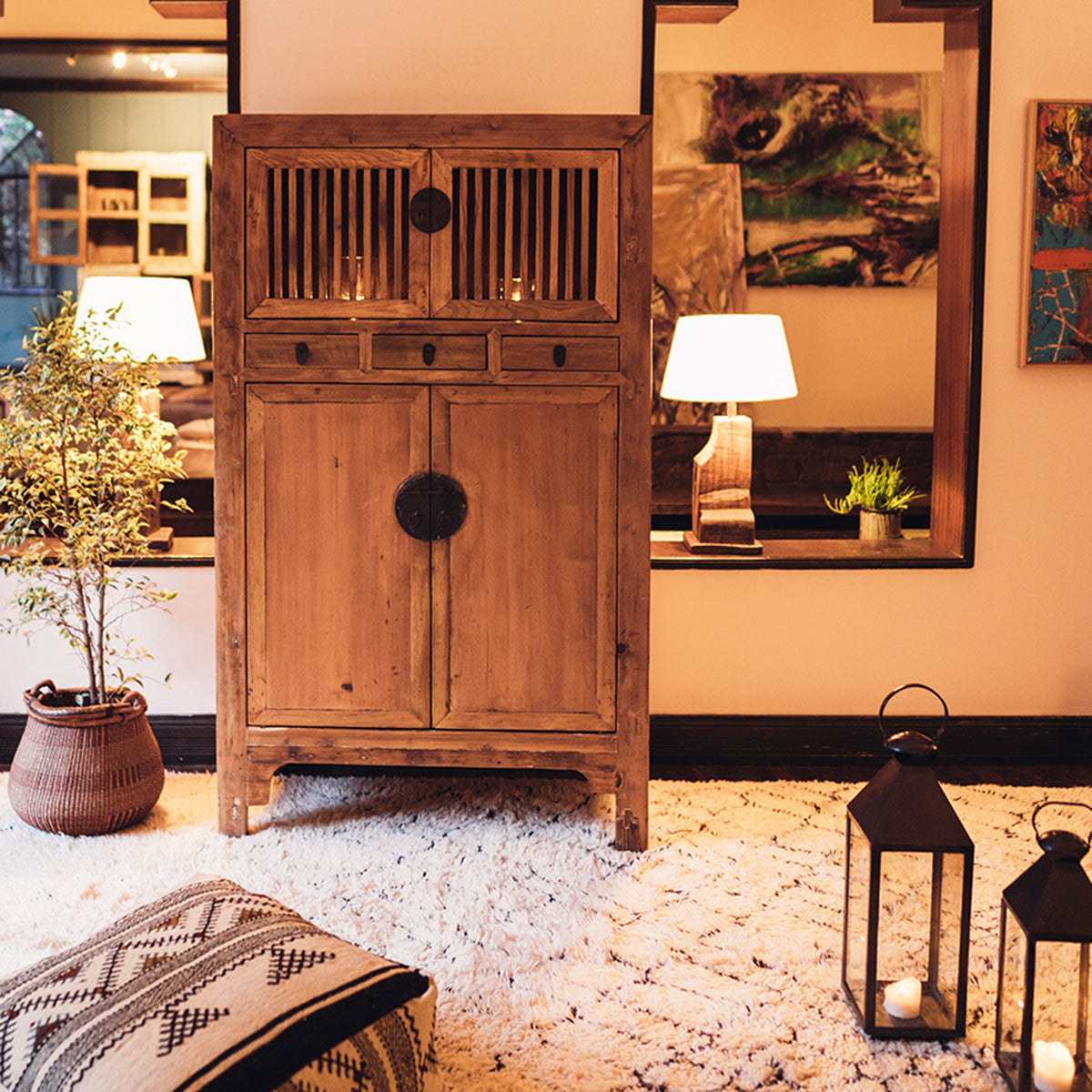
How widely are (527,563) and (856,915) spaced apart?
1.14m

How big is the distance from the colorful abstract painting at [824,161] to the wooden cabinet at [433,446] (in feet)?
9.86

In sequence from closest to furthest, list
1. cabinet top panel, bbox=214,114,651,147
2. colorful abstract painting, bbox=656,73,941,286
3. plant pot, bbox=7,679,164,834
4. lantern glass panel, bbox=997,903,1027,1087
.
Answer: lantern glass panel, bbox=997,903,1027,1087 → cabinet top panel, bbox=214,114,651,147 → plant pot, bbox=7,679,164,834 → colorful abstract painting, bbox=656,73,941,286

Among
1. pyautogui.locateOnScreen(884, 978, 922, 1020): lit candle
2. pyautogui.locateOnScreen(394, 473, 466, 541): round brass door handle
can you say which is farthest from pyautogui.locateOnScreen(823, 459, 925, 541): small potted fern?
pyautogui.locateOnScreen(884, 978, 922, 1020): lit candle

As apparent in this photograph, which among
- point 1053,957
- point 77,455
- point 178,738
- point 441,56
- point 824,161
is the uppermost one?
point 824,161

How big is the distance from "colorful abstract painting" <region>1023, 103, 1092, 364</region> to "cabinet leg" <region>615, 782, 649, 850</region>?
1.73 metres

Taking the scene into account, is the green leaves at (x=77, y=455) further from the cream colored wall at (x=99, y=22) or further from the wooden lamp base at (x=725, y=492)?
the cream colored wall at (x=99, y=22)

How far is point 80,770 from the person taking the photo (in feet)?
9.53

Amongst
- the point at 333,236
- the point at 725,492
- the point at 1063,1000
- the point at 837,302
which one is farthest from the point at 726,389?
the point at 837,302

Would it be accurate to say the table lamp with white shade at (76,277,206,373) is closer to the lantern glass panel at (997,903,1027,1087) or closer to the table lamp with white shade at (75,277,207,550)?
the table lamp with white shade at (75,277,207,550)

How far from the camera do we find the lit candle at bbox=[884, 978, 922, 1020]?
2078 mm

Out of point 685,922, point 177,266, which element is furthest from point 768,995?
point 177,266

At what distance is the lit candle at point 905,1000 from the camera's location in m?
2.08

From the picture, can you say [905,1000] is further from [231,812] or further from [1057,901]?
[231,812]

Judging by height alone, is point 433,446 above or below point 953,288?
below
